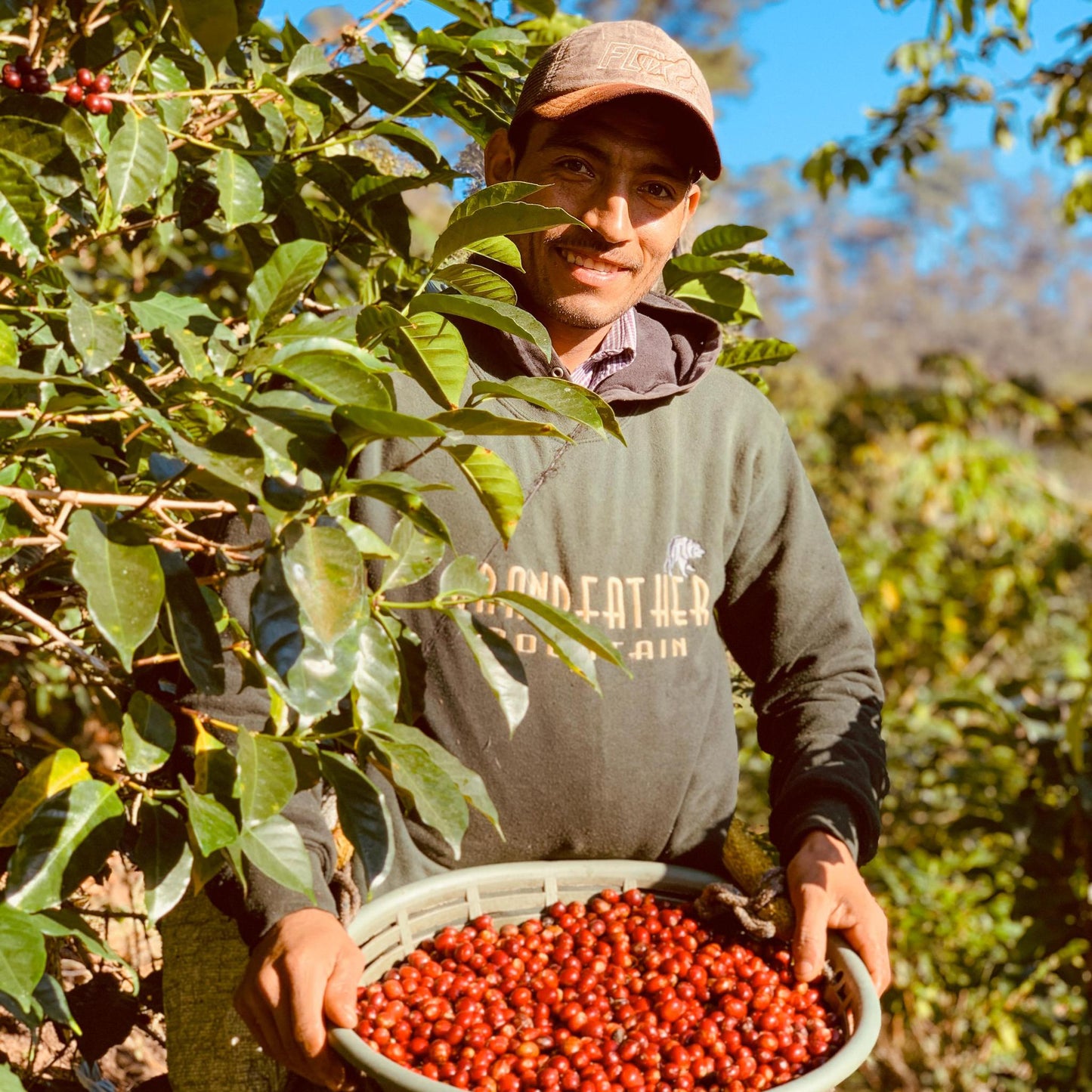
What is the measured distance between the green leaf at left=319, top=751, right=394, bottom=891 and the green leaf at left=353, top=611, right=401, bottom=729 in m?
0.08

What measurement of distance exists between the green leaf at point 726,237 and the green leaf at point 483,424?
37.2 inches

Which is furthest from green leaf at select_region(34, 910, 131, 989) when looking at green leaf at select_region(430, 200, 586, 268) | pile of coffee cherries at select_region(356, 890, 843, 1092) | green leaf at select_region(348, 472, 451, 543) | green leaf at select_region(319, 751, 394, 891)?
green leaf at select_region(430, 200, 586, 268)

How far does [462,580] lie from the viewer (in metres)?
1.14

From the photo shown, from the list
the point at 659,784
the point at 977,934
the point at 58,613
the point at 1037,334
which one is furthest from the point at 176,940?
the point at 1037,334

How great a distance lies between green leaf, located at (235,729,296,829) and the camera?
3.17ft

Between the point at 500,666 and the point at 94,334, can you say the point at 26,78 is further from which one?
the point at 500,666

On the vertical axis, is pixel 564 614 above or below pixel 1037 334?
below

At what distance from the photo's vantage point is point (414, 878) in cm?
163

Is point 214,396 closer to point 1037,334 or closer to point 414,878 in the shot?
point 414,878

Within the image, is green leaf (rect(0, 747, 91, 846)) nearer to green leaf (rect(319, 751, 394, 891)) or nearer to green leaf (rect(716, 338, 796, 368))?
green leaf (rect(319, 751, 394, 891))

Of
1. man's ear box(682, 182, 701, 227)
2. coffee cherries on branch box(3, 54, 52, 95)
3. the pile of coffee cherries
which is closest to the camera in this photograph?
coffee cherries on branch box(3, 54, 52, 95)

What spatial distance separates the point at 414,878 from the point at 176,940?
325 mm

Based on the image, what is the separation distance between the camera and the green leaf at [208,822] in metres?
0.99

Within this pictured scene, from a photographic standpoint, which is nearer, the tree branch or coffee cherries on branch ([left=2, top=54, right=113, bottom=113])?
the tree branch
